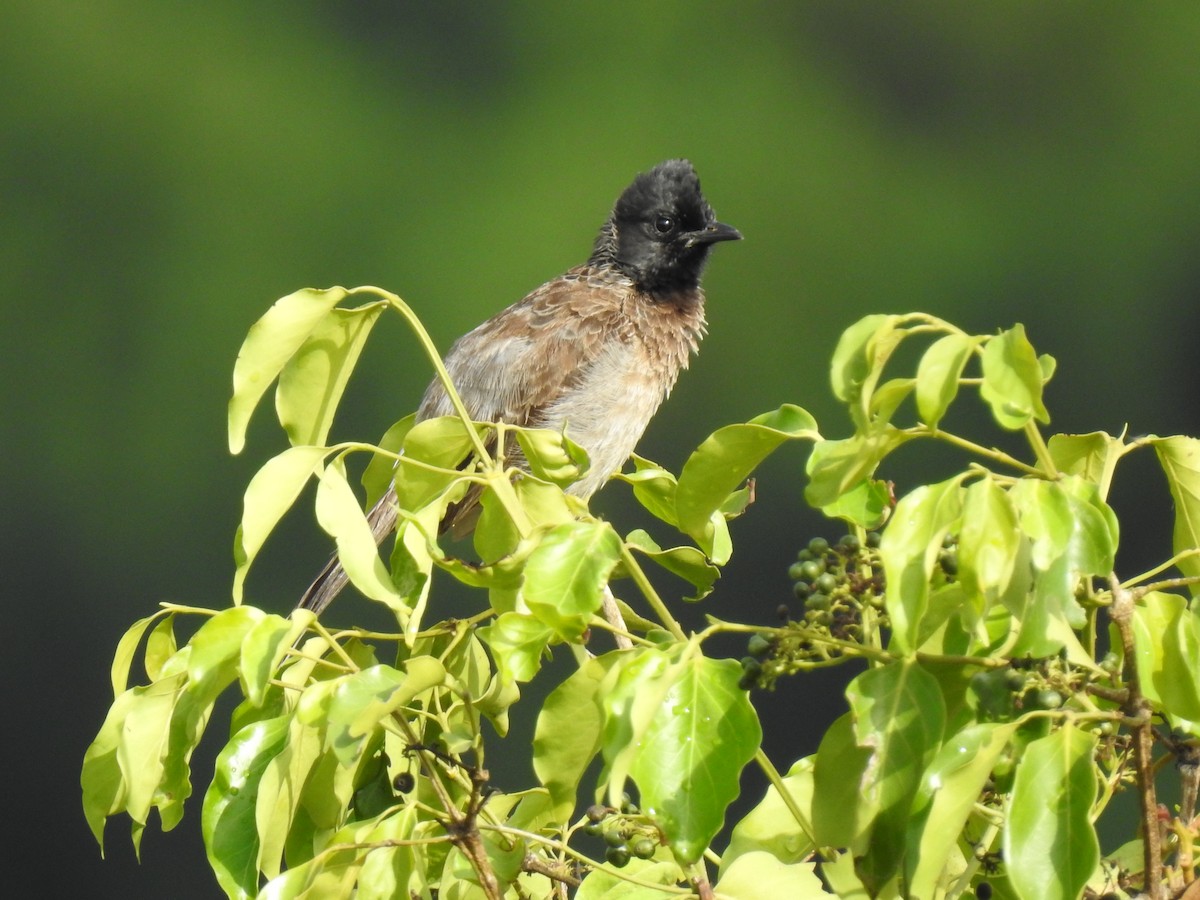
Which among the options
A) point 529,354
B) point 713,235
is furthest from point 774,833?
point 713,235

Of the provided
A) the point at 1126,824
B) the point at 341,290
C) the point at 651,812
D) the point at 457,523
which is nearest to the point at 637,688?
the point at 651,812

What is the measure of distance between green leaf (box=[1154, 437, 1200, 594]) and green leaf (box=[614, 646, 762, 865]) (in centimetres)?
29

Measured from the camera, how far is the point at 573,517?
0.89 metres

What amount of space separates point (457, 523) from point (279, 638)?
189cm

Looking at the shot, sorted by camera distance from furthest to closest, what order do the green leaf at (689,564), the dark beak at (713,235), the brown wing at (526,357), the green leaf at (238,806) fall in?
the dark beak at (713,235), the brown wing at (526,357), the green leaf at (689,564), the green leaf at (238,806)

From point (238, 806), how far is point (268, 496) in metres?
0.20

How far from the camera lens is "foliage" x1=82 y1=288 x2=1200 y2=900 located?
68cm

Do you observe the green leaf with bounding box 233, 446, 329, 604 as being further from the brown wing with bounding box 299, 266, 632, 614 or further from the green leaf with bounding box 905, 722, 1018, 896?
the brown wing with bounding box 299, 266, 632, 614

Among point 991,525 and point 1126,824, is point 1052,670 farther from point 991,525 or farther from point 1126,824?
point 1126,824

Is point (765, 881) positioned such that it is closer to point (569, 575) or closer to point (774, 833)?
point (774, 833)

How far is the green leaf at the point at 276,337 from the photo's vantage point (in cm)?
85

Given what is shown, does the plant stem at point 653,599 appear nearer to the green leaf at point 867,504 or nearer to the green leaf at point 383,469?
the green leaf at point 867,504

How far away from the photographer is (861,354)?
0.70 meters

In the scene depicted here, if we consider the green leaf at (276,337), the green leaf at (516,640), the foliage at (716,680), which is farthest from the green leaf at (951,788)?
the green leaf at (276,337)
